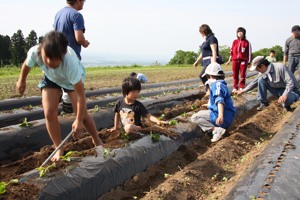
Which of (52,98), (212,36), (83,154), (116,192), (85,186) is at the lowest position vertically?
(116,192)

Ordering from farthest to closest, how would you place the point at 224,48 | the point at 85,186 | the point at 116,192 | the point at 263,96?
the point at 224,48
the point at 263,96
the point at 116,192
the point at 85,186

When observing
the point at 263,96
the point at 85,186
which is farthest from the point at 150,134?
the point at 263,96

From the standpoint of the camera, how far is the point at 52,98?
2734mm

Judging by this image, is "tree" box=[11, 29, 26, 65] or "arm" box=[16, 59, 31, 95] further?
"tree" box=[11, 29, 26, 65]

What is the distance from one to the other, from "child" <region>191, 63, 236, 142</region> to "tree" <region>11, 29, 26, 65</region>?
26.6 meters

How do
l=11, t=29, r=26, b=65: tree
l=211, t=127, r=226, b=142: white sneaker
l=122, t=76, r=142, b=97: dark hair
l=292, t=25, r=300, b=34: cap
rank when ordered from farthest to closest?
l=11, t=29, r=26, b=65: tree, l=292, t=25, r=300, b=34: cap, l=211, t=127, r=226, b=142: white sneaker, l=122, t=76, r=142, b=97: dark hair

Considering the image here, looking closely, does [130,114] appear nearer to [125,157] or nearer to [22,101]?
[125,157]

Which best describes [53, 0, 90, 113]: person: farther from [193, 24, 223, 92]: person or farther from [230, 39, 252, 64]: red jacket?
[230, 39, 252, 64]: red jacket

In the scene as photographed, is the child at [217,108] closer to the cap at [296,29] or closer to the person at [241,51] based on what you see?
the person at [241,51]

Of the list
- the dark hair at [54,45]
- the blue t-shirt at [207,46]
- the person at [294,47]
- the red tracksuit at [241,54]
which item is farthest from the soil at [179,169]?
the person at [294,47]

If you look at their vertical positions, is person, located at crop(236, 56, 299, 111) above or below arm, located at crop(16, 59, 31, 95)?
below

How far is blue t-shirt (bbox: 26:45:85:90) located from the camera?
2.39 meters

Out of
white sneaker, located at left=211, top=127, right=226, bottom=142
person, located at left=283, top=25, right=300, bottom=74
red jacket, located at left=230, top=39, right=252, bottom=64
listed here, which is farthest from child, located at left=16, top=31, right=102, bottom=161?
person, located at left=283, top=25, right=300, bottom=74

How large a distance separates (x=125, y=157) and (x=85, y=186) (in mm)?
538
